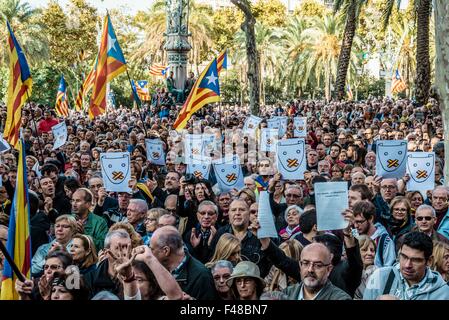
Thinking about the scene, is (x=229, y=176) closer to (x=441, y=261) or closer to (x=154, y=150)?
(x=154, y=150)

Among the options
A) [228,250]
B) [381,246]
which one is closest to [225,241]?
[228,250]

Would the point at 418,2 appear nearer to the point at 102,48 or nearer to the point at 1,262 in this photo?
the point at 102,48

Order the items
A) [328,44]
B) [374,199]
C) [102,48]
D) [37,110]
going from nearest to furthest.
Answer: [374,199]
[102,48]
[37,110]
[328,44]

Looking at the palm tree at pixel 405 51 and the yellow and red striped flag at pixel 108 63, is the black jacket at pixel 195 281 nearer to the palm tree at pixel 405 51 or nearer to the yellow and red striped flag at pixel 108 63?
the yellow and red striped flag at pixel 108 63

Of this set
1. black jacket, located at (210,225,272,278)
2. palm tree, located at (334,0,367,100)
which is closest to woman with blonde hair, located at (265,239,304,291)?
black jacket, located at (210,225,272,278)

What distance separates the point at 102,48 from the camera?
13.8m

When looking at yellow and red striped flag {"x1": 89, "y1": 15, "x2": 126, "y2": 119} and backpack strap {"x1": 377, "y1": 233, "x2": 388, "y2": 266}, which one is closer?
backpack strap {"x1": 377, "y1": 233, "x2": 388, "y2": 266}

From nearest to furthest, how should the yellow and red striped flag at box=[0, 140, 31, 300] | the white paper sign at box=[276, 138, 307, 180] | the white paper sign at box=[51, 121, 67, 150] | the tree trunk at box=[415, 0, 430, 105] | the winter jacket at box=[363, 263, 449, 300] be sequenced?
the winter jacket at box=[363, 263, 449, 300] < the yellow and red striped flag at box=[0, 140, 31, 300] < the white paper sign at box=[276, 138, 307, 180] < the white paper sign at box=[51, 121, 67, 150] < the tree trunk at box=[415, 0, 430, 105]

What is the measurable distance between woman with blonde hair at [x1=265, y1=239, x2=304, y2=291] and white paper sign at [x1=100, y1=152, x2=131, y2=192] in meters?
3.53

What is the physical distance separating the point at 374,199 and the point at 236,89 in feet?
194

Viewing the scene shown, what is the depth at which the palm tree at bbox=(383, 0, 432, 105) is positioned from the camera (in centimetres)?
2367

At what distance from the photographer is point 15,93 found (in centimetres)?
1094

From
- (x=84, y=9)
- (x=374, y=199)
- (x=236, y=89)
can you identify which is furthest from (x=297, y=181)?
(x=236, y=89)

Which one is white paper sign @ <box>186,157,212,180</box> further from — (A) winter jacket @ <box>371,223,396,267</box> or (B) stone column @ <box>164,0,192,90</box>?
(B) stone column @ <box>164,0,192,90</box>
